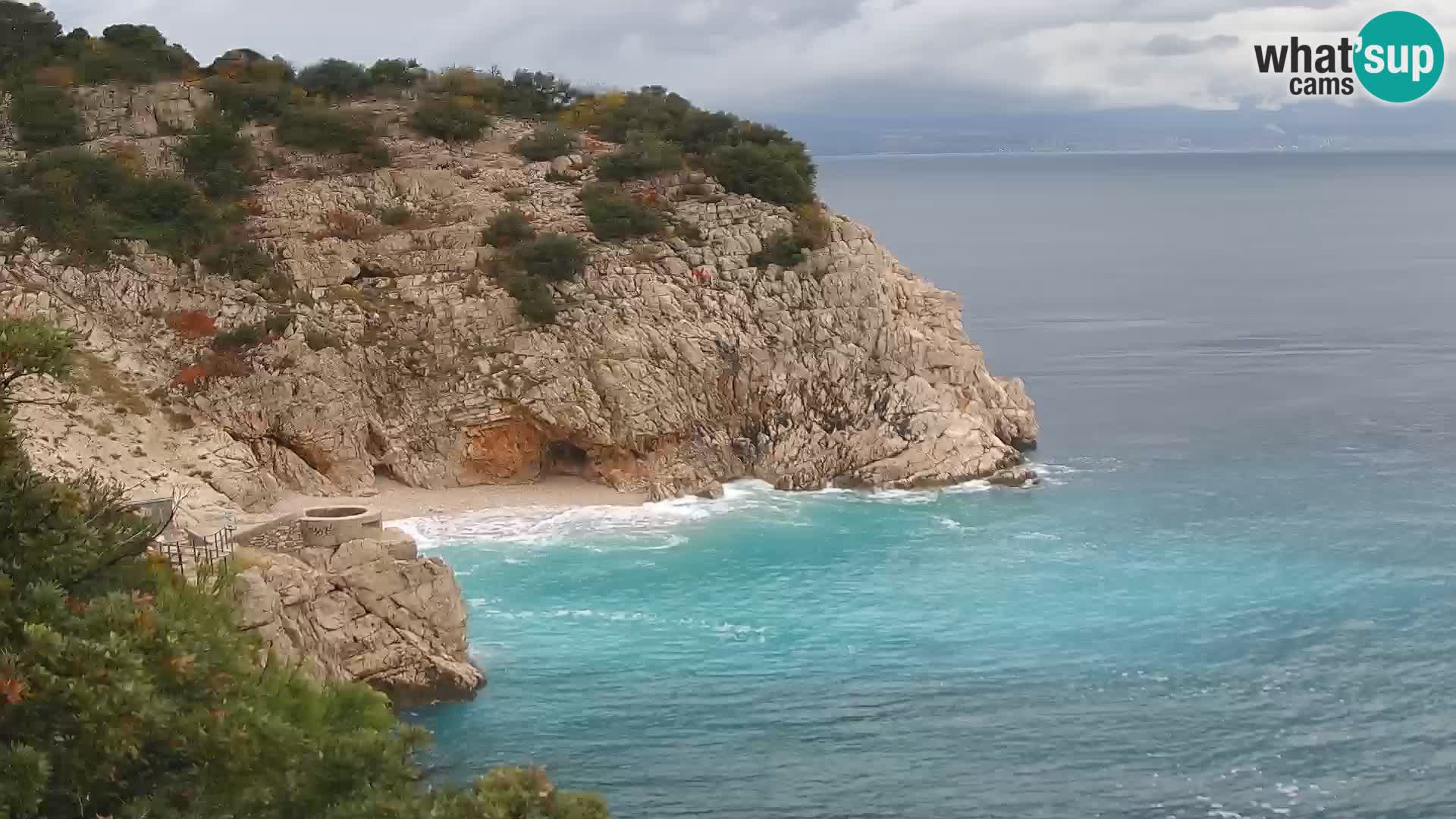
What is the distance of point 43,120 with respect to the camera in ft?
163

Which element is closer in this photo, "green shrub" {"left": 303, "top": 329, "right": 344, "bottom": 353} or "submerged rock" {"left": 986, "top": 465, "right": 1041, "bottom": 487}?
"green shrub" {"left": 303, "top": 329, "right": 344, "bottom": 353}

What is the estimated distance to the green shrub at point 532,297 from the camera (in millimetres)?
46844

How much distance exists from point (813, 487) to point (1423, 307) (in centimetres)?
5872

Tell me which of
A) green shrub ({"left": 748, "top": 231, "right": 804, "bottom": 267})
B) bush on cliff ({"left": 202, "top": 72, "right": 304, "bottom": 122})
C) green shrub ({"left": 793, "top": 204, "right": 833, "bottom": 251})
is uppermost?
bush on cliff ({"left": 202, "top": 72, "right": 304, "bottom": 122})

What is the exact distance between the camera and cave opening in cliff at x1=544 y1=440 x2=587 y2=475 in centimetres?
4697

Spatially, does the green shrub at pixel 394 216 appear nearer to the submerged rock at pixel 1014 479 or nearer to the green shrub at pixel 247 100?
the green shrub at pixel 247 100

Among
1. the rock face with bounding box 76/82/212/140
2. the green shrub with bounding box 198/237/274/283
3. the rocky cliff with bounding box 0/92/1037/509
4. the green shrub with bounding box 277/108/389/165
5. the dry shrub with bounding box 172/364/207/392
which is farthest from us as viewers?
the green shrub with bounding box 277/108/389/165

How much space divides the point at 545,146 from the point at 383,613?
93.2 ft

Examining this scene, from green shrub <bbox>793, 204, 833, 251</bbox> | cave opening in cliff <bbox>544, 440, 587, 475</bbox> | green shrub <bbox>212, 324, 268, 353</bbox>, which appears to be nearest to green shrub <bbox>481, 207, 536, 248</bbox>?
cave opening in cliff <bbox>544, 440, 587, 475</bbox>

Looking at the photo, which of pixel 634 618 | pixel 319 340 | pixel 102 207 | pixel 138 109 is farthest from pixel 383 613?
pixel 138 109

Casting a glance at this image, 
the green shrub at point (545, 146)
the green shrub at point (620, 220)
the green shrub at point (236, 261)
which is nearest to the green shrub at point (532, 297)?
the green shrub at point (620, 220)

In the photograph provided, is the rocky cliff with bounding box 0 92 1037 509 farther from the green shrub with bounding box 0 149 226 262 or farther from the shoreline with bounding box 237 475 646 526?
the green shrub with bounding box 0 149 226 262

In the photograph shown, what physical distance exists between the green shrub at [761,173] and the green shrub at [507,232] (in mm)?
7946

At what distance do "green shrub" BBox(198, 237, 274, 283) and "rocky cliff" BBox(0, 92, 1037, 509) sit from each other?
37 cm
